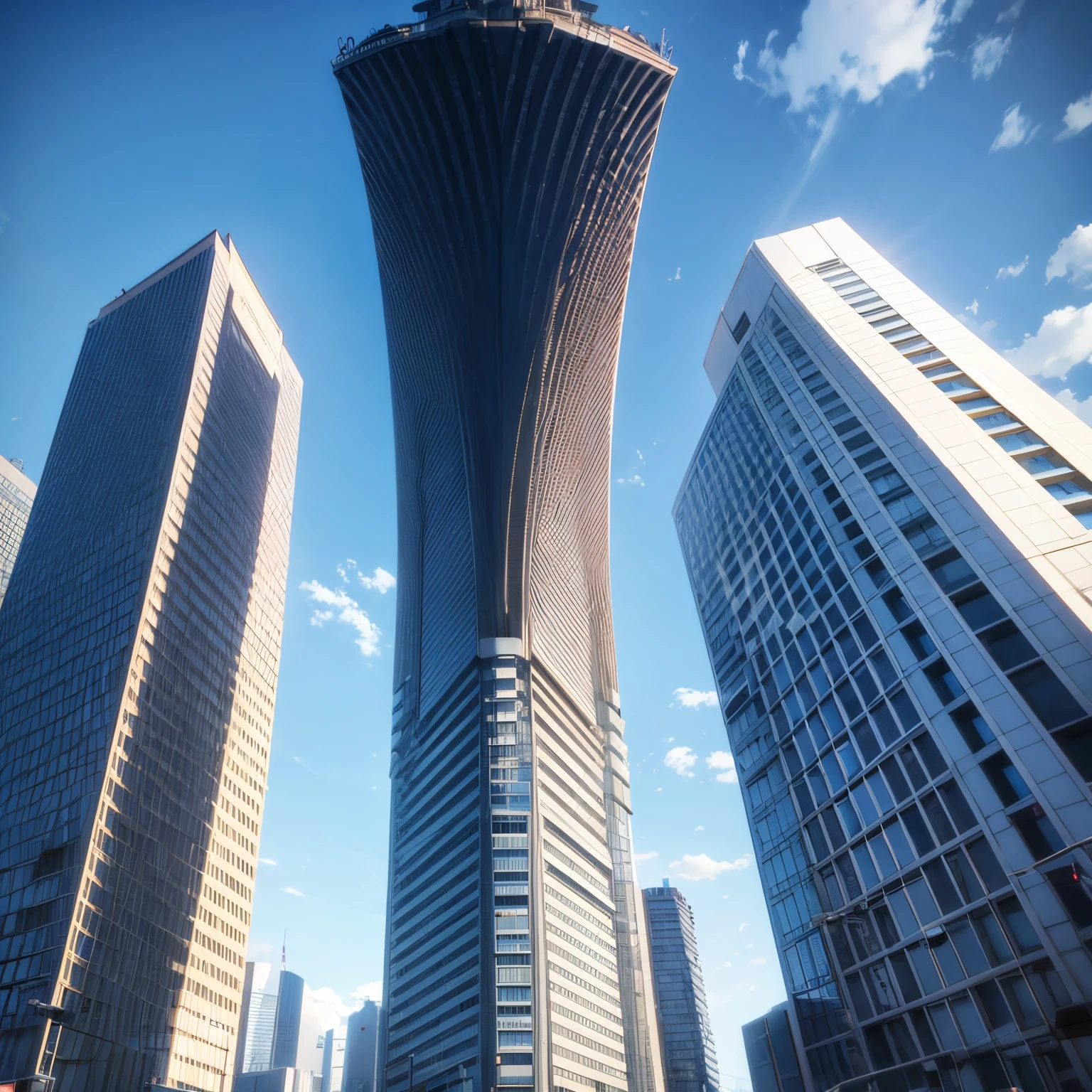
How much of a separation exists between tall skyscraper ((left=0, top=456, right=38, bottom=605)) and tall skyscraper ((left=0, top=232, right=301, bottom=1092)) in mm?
50388

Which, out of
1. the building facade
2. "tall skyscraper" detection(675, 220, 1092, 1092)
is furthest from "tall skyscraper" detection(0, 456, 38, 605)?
the building facade

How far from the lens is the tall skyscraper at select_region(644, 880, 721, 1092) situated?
176 m

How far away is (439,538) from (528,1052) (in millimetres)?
67505

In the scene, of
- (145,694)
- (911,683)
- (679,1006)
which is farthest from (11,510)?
(679,1006)

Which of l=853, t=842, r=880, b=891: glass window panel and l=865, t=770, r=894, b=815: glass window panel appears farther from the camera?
l=853, t=842, r=880, b=891: glass window panel

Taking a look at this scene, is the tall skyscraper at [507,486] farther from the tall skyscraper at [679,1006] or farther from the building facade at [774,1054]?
the tall skyscraper at [679,1006]

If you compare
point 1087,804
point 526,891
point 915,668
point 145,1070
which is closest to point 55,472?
point 145,1070

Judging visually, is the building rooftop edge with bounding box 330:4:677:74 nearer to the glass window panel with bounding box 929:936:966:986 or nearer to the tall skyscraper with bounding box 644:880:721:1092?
the glass window panel with bounding box 929:936:966:986

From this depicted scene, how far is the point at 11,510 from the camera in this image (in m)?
139

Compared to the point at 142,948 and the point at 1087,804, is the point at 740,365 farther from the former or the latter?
the point at 142,948

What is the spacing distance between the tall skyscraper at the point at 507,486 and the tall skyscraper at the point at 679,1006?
274 ft

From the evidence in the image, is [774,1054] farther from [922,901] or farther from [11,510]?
[11,510]

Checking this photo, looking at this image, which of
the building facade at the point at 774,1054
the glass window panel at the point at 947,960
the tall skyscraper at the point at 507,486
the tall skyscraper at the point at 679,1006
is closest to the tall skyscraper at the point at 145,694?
the tall skyscraper at the point at 507,486

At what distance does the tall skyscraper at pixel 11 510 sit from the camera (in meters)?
134
